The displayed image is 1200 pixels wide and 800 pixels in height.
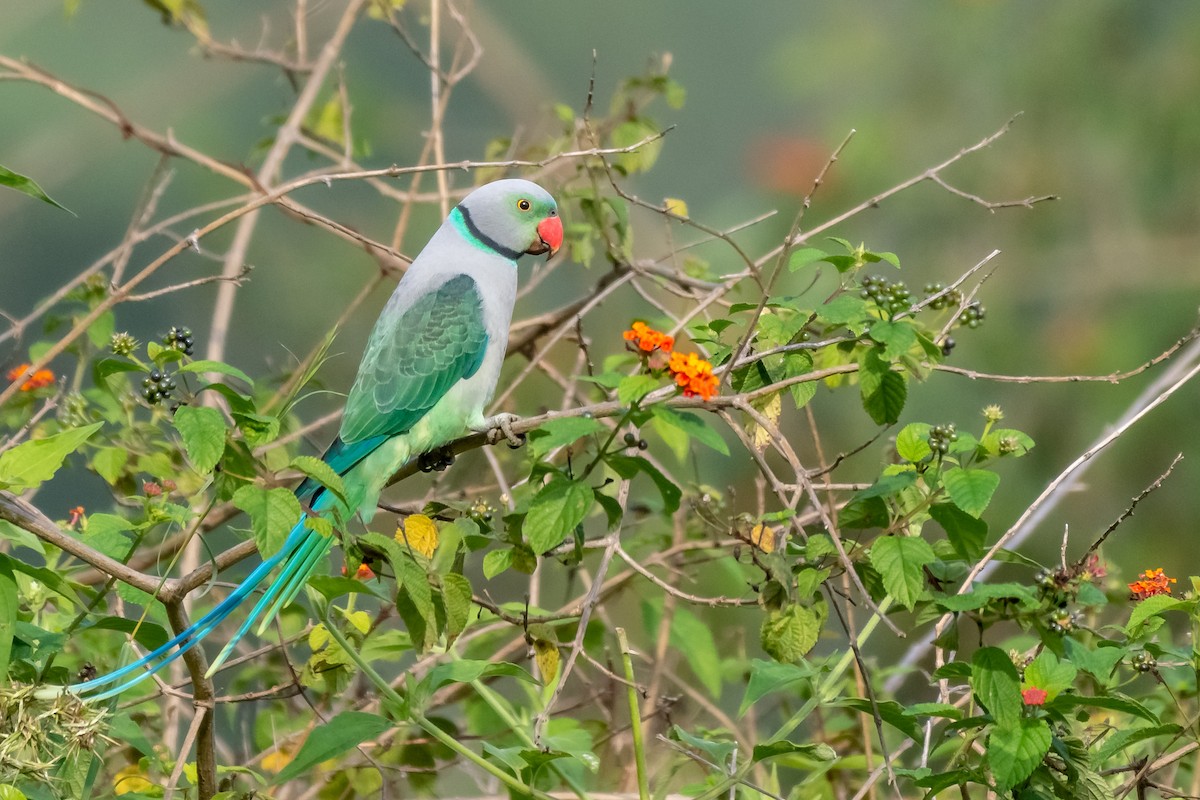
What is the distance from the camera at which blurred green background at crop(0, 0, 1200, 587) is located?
4293 millimetres

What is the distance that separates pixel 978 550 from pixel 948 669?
0.14 meters

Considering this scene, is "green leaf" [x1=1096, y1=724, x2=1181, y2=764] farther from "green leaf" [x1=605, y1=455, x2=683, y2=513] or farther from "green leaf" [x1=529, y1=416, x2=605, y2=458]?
"green leaf" [x1=529, y1=416, x2=605, y2=458]

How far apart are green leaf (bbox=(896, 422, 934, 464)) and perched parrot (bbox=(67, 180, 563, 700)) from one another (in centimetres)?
88

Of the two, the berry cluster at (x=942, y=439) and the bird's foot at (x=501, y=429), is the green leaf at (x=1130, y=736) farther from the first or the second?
the bird's foot at (x=501, y=429)

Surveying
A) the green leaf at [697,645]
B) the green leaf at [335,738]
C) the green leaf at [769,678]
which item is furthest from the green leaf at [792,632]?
the green leaf at [697,645]

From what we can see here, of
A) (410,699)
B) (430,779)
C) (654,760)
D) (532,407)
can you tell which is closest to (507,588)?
(532,407)

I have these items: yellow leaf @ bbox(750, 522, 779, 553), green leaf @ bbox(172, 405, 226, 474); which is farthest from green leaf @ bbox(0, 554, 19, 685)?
yellow leaf @ bbox(750, 522, 779, 553)

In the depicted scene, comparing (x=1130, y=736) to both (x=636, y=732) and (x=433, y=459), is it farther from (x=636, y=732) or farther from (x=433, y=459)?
(x=433, y=459)

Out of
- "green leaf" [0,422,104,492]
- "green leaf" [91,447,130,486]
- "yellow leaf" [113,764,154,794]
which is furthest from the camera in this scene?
"green leaf" [91,447,130,486]

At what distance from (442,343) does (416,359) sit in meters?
0.06

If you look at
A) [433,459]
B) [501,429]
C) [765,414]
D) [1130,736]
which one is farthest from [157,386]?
[1130,736]

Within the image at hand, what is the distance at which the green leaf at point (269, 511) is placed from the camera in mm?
1270

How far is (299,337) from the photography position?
206 inches

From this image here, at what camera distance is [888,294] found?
64.1 inches
